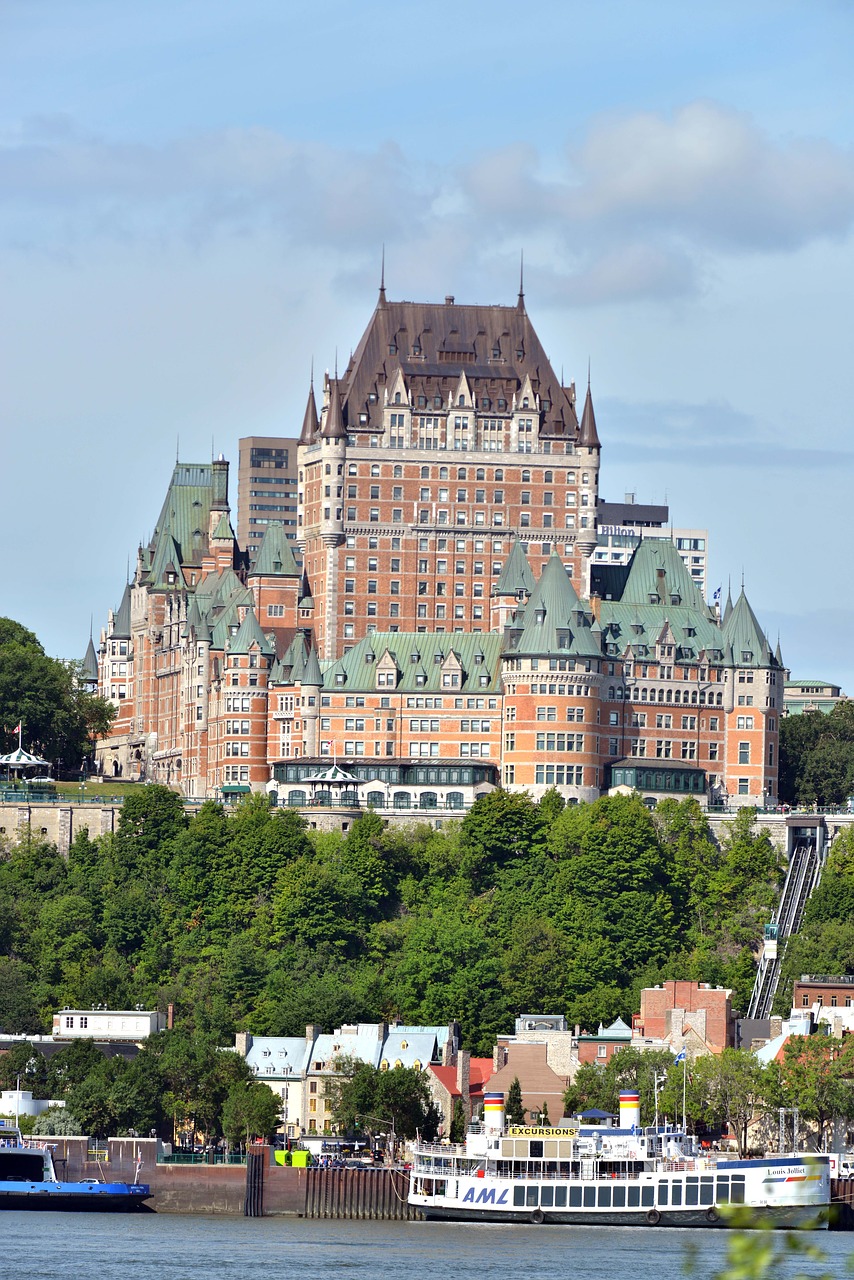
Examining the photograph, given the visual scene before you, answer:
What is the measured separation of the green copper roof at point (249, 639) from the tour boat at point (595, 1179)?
69.3 m

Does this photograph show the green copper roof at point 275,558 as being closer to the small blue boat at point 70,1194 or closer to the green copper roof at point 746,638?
the green copper roof at point 746,638

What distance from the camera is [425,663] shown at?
6526 inches

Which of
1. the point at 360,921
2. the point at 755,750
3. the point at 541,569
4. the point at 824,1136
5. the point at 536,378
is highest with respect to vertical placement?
the point at 536,378

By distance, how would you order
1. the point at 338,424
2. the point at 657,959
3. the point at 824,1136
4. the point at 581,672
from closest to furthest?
the point at 824,1136
the point at 657,959
the point at 581,672
the point at 338,424

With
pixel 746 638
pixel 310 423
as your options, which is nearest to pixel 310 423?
pixel 310 423

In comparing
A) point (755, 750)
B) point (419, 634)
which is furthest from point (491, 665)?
point (755, 750)

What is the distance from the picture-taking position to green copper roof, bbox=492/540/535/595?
554 feet

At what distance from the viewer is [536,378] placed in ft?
586

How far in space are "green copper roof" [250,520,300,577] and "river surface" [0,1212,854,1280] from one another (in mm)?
75833

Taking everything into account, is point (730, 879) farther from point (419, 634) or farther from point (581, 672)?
point (419, 634)

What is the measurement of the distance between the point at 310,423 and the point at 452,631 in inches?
779

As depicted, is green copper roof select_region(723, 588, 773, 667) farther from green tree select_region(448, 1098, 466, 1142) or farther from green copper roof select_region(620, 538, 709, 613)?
green tree select_region(448, 1098, 466, 1142)

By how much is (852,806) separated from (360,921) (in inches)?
1396

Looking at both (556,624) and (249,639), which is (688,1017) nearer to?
(556,624)
